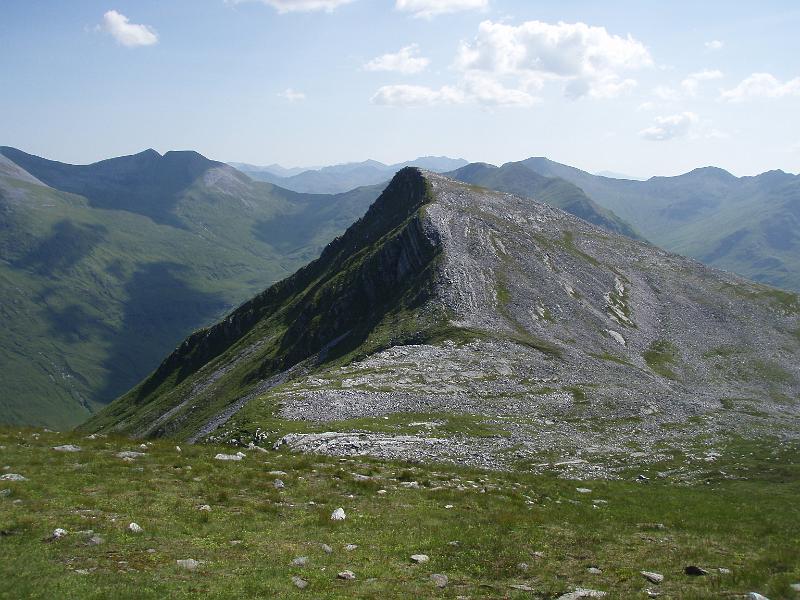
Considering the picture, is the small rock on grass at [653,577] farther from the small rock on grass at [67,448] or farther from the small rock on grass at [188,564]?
the small rock on grass at [67,448]

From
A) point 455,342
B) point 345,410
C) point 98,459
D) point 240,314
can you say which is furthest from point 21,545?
point 240,314

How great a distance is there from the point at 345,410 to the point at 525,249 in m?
74.5

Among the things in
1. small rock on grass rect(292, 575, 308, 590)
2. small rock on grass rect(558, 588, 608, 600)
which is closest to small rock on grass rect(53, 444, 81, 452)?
small rock on grass rect(292, 575, 308, 590)

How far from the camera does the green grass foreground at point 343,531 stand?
672 inches

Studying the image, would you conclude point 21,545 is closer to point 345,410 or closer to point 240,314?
point 345,410

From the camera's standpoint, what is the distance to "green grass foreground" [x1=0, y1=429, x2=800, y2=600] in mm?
17062

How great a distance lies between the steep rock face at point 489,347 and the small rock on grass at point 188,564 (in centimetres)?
2619

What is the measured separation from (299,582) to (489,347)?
209 feet

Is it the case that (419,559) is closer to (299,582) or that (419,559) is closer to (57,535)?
(299,582)

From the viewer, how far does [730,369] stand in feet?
303

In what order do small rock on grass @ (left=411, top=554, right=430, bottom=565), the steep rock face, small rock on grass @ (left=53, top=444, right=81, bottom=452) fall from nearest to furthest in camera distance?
small rock on grass @ (left=411, top=554, right=430, bottom=565)
small rock on grass @ (left=53, top=444, right=81, bottom=452)
the steep rock face

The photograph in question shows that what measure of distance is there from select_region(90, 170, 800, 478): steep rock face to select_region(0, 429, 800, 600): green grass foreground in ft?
46.3

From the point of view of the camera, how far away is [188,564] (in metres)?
17.9

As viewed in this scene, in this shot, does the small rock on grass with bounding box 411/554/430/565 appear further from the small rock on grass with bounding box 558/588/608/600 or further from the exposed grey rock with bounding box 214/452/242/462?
the exposed grey rock with bounding box 214/452/242/462
